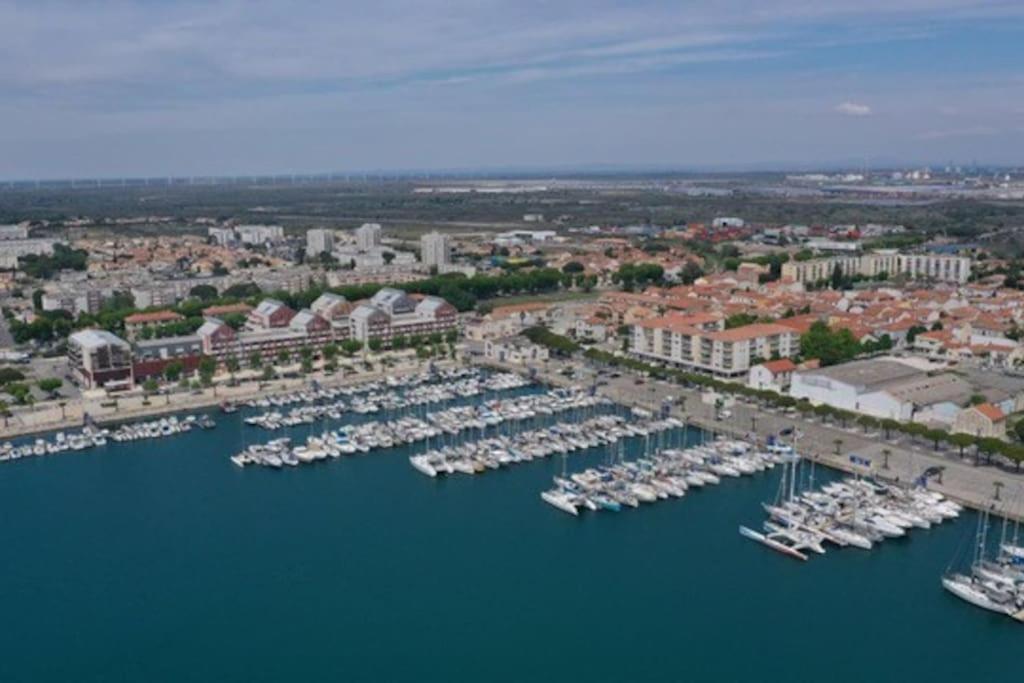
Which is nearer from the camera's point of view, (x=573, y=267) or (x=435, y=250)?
(x=573, y=267)

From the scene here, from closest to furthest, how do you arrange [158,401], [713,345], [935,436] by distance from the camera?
1. [935,436]
2. [158,401]
3. [713,345]

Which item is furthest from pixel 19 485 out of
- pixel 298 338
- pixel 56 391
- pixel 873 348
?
pixel 873 348

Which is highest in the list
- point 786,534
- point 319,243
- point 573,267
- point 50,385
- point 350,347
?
point 319,243

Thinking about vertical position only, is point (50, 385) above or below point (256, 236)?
below

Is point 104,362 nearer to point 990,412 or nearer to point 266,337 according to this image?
point 266,337

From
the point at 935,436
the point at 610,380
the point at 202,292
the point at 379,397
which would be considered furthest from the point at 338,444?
the point at 202,292

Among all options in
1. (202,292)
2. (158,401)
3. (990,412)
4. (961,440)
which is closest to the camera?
(961,440)

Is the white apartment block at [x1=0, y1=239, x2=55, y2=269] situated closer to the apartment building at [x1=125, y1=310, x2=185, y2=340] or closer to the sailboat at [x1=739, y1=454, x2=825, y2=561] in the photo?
the apartment building at [x1=125, y1=310, x2=185, y2=340]
